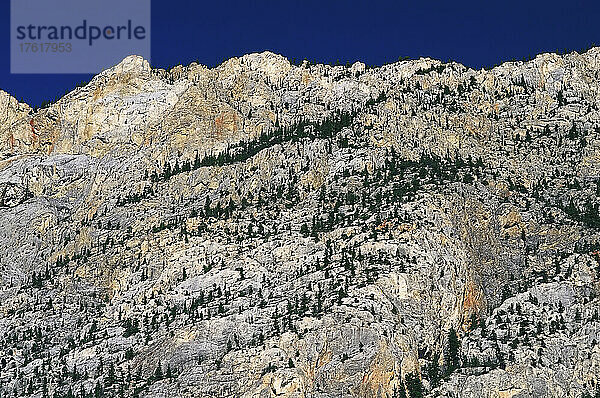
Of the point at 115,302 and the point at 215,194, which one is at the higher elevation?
the point at 215,194

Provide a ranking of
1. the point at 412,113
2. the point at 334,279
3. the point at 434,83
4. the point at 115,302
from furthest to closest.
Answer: the point at 434,83 → the point at 412,113 → the point at 115,302 → the point at 334,279

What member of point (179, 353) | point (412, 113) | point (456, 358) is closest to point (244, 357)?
point (179, 353)

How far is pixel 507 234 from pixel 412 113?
33943mm

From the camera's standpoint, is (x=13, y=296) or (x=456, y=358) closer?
(x=456, y=358)

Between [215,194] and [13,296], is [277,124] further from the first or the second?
[13,296]

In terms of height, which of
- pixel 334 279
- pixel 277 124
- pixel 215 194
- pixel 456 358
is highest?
pixel 277 124

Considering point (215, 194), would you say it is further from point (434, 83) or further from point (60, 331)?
point (434, 83)

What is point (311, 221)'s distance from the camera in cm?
15600

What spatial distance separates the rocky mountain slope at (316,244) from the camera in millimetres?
130250

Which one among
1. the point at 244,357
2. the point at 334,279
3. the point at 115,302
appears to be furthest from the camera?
the point at 115,302

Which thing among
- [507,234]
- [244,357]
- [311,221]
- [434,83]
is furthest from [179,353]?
[434,83]

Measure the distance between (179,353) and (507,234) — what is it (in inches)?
2214

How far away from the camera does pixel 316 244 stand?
490 ft

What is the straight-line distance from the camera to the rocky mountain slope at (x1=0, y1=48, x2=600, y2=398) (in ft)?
427
